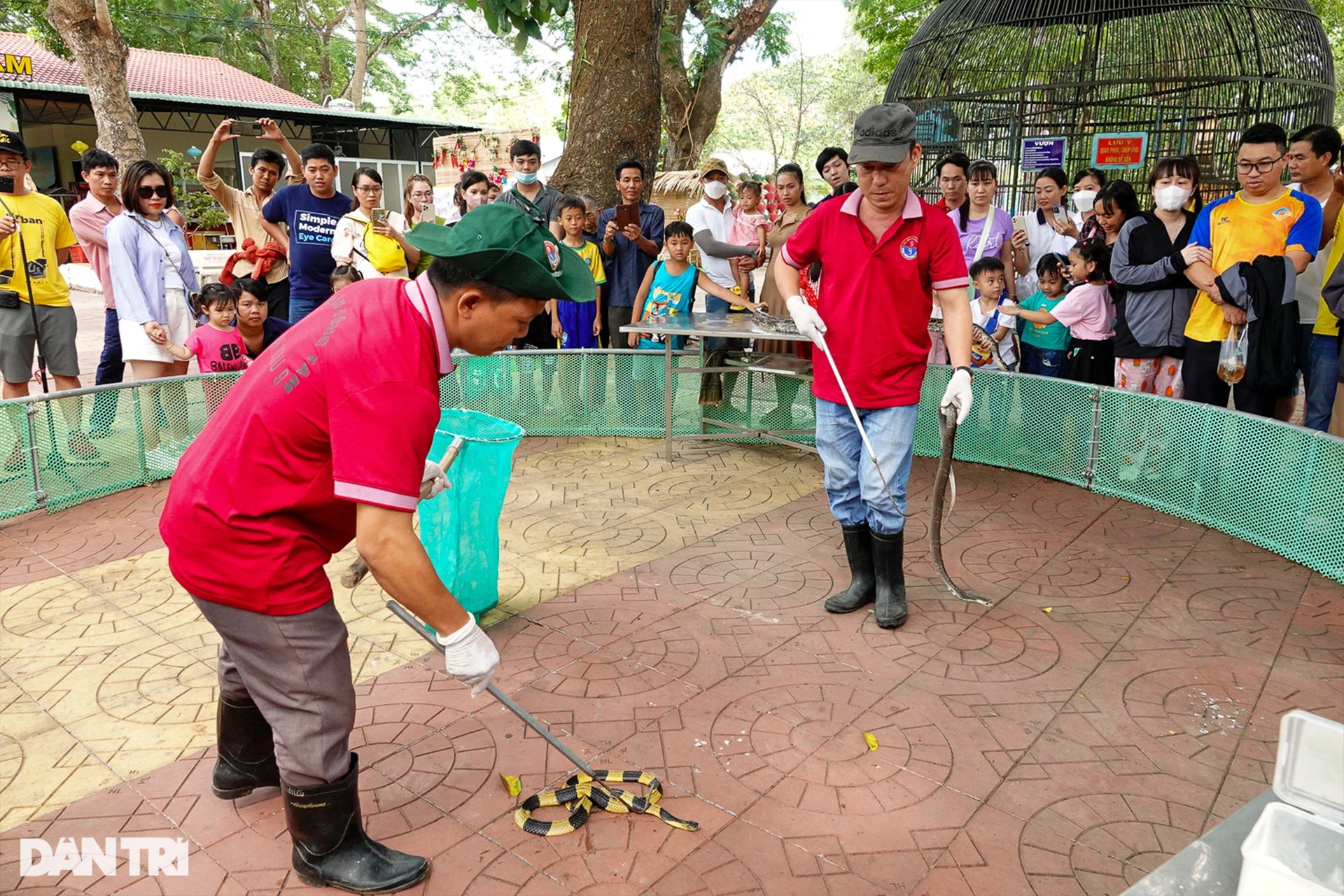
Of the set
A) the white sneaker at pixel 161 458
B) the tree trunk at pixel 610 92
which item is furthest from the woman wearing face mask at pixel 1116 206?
the white sneaker at pixel 161 458

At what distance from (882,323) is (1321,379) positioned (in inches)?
124

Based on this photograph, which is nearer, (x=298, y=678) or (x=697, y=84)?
(x=298, y=678)

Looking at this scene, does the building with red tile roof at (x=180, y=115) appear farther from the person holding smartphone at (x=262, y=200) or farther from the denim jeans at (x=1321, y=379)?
the denim jeans at (x=1321, y=379)

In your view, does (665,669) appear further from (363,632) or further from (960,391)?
(960,391)

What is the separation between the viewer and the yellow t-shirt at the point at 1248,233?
17.1ft

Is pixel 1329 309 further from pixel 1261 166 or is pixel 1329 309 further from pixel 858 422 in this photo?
pixel 858 422

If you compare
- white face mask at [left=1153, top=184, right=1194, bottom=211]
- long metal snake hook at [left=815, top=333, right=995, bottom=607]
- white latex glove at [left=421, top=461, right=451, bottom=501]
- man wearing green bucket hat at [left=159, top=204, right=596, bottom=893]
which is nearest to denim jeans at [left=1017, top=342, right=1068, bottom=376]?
white face mask at [left=1153, top=184, right=1194, bottom=211]

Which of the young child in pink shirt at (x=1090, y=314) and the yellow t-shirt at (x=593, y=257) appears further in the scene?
the yellow t-shirt at (x=593, y=257)

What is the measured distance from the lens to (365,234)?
251 inches

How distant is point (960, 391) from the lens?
4.09 metres

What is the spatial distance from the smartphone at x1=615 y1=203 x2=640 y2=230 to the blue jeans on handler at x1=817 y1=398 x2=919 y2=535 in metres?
3.37

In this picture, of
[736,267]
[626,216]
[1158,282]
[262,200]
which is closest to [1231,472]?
[1158,282]

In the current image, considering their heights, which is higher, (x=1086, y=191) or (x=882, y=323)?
(x=1086, y=191)

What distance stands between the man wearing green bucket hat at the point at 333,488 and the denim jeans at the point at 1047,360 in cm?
491
